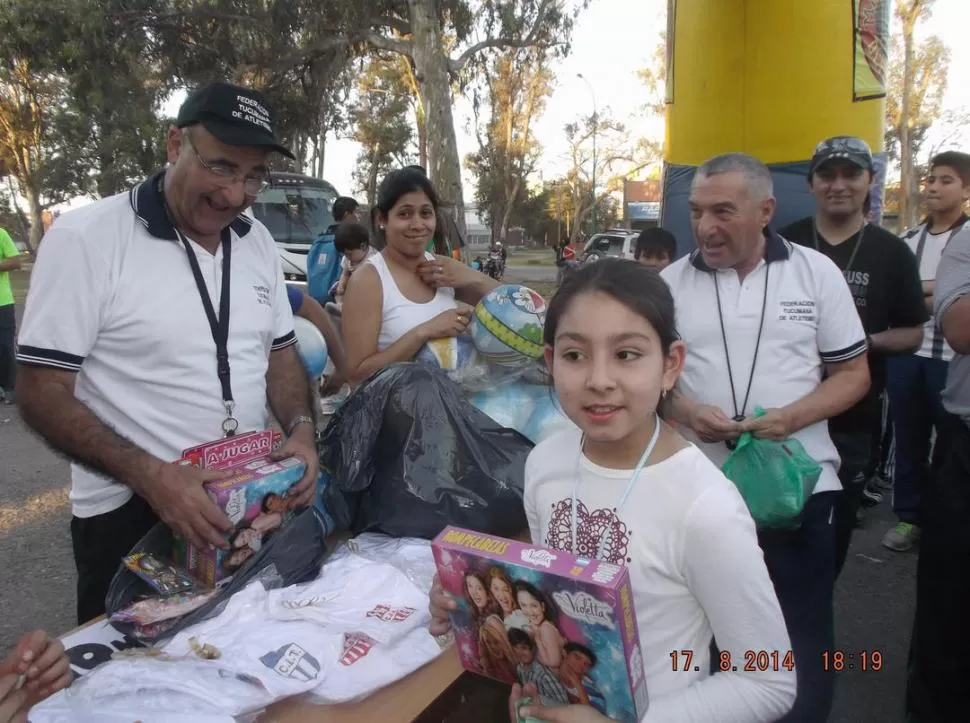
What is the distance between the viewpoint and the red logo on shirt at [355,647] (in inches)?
60.2

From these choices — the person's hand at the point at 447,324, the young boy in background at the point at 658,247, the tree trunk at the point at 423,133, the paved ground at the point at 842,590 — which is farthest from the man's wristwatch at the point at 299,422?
the tree trunk at the point at 423,133

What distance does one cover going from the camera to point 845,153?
106 inches

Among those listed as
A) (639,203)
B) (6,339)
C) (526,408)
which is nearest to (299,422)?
(526,408)

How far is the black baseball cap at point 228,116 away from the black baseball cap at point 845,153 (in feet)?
6.87

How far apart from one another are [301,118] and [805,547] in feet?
63.1

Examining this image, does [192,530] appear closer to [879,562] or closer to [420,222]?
[420,222]

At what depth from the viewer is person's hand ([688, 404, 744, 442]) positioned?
2.00m

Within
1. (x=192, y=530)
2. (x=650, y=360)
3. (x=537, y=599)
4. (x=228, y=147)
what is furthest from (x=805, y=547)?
(x=228, y=147)

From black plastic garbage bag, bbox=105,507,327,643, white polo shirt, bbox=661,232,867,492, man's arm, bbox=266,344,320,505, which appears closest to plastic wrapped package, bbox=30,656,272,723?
black plastic garbage bag, bbox=105,507,327,643

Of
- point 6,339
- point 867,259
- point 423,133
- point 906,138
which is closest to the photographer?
point 867,259

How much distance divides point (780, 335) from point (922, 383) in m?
2.43

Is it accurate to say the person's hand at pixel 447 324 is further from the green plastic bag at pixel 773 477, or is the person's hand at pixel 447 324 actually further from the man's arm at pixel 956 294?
the man's arm at pixel 956 294

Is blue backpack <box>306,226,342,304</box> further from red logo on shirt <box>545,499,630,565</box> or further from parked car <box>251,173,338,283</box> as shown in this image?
red logo on shirt <box>545,499,630,565</box>

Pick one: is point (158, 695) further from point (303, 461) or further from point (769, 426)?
point (769, 426)
